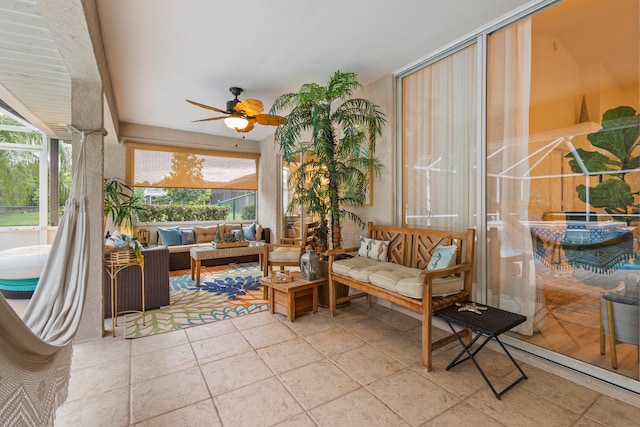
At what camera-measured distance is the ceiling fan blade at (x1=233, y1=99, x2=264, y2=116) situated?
382 cm

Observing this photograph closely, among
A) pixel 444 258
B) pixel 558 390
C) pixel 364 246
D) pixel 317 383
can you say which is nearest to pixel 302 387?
pixel 317 383

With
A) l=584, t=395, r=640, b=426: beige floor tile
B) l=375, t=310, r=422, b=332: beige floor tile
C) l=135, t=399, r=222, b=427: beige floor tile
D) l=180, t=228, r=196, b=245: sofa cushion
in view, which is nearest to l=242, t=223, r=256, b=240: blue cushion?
l=180, t=228, r=196, b=245: sofa cushion

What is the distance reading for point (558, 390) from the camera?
200 centimetres

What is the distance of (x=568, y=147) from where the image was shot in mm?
2189

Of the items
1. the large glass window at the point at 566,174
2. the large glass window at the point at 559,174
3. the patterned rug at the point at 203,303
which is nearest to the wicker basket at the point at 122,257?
the patterned rug at the point at 203,303

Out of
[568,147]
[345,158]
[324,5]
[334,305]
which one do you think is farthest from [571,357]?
[324,5]

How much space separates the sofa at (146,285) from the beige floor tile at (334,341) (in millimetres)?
1930

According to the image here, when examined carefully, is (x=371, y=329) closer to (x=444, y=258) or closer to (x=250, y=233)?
(x=444, y=258)

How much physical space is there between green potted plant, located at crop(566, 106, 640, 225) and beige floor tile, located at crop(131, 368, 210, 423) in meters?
2.98

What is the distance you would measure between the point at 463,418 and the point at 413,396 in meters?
0.30

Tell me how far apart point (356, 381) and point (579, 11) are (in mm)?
3150

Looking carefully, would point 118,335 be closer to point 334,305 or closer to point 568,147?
point 334,305

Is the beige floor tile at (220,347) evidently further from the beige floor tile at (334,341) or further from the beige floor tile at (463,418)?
the beige floor tile at (463,418)

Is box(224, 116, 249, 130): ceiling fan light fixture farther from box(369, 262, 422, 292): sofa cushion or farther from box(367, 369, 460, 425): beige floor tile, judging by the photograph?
box(367, 369, 460, 425): beige floor tile
